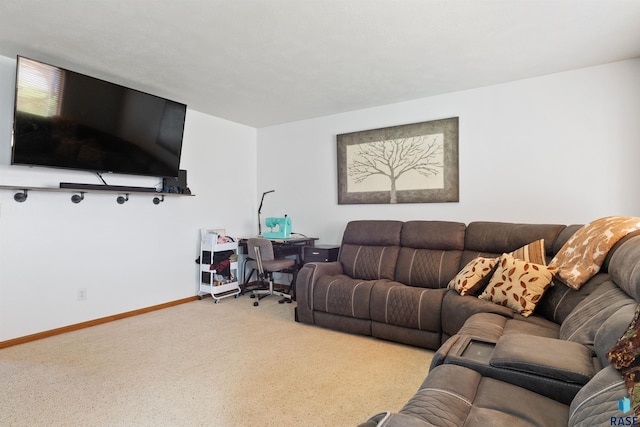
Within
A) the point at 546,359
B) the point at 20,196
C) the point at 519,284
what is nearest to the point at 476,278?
the point at 519,284

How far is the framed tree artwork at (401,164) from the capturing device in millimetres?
3754

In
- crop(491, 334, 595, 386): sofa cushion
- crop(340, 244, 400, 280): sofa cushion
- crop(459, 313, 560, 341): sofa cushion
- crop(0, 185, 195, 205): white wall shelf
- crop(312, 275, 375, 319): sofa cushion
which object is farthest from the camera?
crop(340, 244, 400, 280): sofa cushion

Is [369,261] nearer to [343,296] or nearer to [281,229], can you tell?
[343,296]

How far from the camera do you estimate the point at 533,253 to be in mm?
2609

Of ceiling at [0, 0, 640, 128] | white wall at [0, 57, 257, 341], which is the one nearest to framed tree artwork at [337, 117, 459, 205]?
ceiling at [0, 0, 640, 128]

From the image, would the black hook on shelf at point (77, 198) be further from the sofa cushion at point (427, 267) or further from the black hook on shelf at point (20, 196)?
the sofa cushion at point (427, 267)

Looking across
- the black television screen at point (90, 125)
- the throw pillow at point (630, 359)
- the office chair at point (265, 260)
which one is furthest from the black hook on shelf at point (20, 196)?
the throw pillow at point (630, 359)

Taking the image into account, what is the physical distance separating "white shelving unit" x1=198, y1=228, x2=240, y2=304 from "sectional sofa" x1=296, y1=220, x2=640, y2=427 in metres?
1.41

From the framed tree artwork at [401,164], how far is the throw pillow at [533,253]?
1.14 meters

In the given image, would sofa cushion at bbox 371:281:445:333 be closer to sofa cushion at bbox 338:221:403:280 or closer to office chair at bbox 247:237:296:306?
sofa cushion at bbox 338:221:403:280

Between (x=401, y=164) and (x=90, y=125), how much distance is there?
10.6ft

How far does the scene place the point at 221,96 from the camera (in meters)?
3.87

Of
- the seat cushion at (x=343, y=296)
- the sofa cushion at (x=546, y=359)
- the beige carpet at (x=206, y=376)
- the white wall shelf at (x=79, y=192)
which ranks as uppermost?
the white wall shelf at (x=79, y=192)

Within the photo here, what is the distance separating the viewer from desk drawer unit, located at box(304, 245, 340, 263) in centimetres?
401
